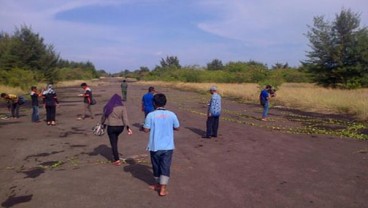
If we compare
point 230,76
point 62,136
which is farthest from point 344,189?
point 230,76

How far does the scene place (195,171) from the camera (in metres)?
8.72

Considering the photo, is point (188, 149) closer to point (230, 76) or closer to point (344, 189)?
point (344, 189)

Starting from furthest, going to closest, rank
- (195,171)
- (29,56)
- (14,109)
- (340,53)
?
(29,56) → (340,53) → (14,109) → (195,171)

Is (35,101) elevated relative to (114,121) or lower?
lower

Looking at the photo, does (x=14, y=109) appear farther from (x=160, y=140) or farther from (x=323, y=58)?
(x=323, y=58)

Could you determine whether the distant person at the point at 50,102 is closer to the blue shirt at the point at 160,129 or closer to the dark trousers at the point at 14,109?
the dark trousers at the point at 14,109

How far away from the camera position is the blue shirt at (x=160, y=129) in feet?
23.3

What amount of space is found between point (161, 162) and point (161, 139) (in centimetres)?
41

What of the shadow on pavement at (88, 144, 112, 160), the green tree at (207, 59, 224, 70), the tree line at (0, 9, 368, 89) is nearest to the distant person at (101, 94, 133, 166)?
the shadow on pavement at (88, 144, 112, 160)

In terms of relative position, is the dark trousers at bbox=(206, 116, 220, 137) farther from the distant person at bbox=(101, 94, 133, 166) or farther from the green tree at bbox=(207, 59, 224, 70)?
the green tree at bbox=(207, 59, 224, 70)

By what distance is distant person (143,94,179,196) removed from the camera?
23.2ft

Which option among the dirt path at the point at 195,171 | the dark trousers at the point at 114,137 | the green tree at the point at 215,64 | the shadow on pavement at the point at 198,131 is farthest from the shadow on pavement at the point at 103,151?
the green tree at the point at 215,64

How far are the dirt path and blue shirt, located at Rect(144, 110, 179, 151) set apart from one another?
850mm

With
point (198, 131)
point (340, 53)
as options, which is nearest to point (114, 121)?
point (198, 131)
